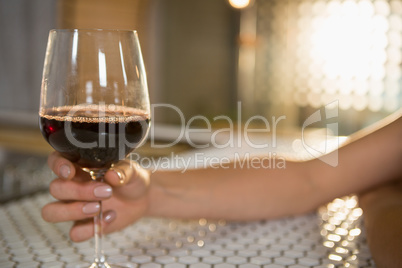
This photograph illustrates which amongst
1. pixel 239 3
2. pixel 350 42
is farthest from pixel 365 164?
pixel 239 3

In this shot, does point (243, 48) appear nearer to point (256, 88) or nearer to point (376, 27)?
point (256, 88)

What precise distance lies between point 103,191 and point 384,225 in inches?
16.5

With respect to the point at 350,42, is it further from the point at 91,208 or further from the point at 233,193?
the point at 91,208

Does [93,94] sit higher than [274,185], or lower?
higher

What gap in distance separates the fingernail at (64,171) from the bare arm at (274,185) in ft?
0.73

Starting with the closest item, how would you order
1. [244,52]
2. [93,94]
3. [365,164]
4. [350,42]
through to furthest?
[93,94]
[365,164]
[350,42]
[244,52]

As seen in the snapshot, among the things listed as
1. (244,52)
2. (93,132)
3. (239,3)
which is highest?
(239,3)

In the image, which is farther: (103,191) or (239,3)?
(239,3)

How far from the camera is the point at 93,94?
2.35 ft

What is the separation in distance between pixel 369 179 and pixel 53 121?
0.60m

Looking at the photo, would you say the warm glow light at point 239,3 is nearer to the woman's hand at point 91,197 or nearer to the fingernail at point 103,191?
the woman's hand at point 91,197

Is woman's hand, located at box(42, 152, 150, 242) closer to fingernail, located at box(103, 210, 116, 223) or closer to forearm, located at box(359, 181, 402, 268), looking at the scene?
fingernail, located at box(103, 210, 116, 223)

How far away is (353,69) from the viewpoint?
18.7ft

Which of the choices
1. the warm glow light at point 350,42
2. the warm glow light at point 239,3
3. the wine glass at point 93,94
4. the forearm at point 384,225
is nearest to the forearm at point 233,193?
the forearm at point 384,225
